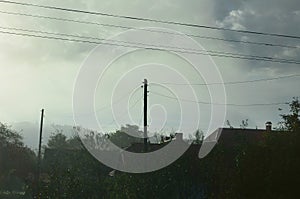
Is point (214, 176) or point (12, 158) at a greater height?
point (12, 158)

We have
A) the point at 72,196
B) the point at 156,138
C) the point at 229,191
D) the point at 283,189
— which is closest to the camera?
the point at 283,189

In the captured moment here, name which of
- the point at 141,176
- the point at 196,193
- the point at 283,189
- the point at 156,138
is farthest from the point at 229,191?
the point at 156,138

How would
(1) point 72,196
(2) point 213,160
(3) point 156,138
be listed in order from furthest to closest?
1. (3) point 156,138
2. (1) point 72,196
3. (2) point 213,160

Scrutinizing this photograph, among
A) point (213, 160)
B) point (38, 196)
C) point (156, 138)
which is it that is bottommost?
point (38, 196)

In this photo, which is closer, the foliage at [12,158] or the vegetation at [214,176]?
the vegetation at [214,176]

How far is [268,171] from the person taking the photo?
1708 cm

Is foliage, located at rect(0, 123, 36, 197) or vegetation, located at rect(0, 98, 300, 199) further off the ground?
foliage, located at rect(0, 123, 36, 197)

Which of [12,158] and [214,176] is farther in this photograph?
[12,158]

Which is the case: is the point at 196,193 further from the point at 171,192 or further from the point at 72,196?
the point at 72,196

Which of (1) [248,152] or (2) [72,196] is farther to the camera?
(2) [72,196]

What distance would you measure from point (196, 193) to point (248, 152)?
4643 mm

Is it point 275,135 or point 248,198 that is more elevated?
point 275,135

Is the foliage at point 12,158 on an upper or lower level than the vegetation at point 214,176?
upper

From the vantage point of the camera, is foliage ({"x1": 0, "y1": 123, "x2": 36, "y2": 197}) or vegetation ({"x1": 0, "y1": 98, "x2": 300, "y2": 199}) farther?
foliage ({"x1": 0, "y1": 123, "x2": 36, "y2": 197})
